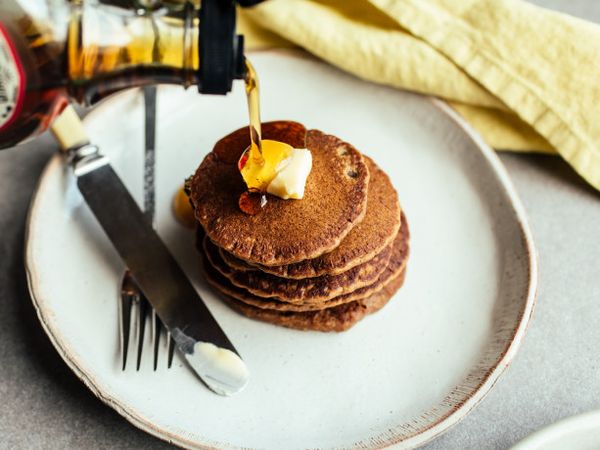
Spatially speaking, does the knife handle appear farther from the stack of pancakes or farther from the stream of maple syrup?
the stream of maple syrup

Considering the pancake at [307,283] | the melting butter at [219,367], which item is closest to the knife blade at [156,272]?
the melting butter at [219,367]

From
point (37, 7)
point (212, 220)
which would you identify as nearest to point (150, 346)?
point (212, 220)

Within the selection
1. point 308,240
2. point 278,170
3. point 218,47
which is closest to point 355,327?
point 308,240

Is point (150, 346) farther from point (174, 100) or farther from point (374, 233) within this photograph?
point (174, 100)

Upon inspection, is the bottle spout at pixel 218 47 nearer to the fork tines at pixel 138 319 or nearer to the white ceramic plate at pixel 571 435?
the fork tines at pixel 138 319

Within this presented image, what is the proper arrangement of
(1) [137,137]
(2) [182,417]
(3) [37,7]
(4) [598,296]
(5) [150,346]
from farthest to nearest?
(1) [137,137] → (4) [598,296] → (5) [150,346] → (2) [182,417] → (3) [37,7]
